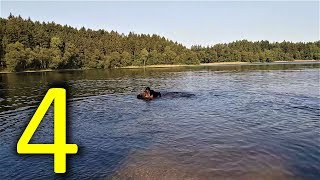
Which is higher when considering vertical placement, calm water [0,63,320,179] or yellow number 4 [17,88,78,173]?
yellow number 4 [17,88,78,173]

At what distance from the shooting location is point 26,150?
6402 millimetres

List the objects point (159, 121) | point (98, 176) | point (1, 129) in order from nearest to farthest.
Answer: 1. point (98, 176)
2. point (1, 129)
3. point (159, 121)

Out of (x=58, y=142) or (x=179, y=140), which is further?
(x=179, y=140)

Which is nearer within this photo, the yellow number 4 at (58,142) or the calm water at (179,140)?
the yellow number 4 at (58,142)

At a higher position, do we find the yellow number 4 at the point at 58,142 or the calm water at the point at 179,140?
the yellow number 4 at the point at 58,142

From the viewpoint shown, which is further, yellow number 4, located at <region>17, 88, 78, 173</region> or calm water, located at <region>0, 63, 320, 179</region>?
calm water, located at <region>0, 63, 320, 179</region>

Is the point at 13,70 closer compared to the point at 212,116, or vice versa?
the point at 212,116

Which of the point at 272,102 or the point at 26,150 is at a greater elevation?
the point at 26,150

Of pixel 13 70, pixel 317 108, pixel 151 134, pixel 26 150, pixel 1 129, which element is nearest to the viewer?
pixel 26 150

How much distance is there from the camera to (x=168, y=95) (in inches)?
2079

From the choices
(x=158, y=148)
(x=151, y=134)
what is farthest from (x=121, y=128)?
(x=158, y=148)

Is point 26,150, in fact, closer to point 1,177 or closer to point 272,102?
point 1,177

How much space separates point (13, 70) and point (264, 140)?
14403cm

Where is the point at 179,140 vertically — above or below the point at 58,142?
below
